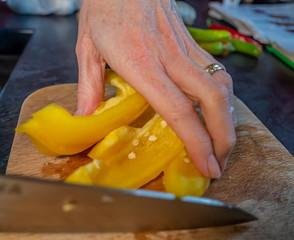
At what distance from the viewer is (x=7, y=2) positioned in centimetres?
252

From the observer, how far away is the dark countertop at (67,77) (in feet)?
4.32

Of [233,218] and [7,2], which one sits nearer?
[233,218]

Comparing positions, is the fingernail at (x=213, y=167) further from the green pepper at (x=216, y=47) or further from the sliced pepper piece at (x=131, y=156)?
the green pepper at (x=216, y=47)

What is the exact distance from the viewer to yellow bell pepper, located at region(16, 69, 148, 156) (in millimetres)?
863

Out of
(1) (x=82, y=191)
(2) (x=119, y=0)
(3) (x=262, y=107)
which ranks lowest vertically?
(3) (x=262, y=107)

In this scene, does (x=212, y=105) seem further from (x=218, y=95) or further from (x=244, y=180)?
(x=244, y=180)

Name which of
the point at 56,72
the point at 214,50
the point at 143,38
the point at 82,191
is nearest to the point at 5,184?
the point at 82,191

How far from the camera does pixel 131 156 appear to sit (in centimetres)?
93

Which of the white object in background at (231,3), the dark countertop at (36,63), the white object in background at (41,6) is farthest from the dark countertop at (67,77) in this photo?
the white object in background at (231,3)

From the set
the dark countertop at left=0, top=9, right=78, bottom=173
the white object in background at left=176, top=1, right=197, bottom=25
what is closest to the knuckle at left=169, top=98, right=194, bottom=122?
the dark countertop at left=0, top=9, right=78, bottom=173

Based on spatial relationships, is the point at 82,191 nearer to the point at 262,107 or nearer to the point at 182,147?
the point at 182,147

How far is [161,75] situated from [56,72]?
963 mm

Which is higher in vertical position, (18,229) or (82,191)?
(82,191)

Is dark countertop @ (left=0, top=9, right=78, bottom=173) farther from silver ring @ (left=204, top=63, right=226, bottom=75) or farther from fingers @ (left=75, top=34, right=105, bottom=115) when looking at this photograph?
silver ring @ (left=204, top=63, right=226, bottom=75)
